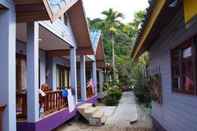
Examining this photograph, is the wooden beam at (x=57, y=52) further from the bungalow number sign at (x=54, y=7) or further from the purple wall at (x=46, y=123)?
the bungalow number sign at (x=54, y=7)

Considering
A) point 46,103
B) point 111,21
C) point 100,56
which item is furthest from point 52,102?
point 111,21

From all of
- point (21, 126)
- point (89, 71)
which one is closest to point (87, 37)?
point (21, 126)

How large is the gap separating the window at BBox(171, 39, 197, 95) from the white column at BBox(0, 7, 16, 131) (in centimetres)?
352

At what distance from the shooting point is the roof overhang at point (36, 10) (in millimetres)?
7133

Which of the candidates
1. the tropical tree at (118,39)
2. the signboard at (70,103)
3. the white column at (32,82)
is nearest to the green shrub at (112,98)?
the signboard at (70,103)

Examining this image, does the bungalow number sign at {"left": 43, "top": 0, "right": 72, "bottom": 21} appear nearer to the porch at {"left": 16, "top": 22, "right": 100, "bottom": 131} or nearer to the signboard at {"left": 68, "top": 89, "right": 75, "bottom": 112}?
the porch at {"left": 16, "top": 22, "right": 100, "bottom": 131}

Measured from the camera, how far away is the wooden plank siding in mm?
6052

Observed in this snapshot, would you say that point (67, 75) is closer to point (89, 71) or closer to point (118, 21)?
point (89, 71)

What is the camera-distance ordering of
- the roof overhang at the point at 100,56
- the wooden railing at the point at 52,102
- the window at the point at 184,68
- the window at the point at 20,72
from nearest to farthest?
the window at the point at 184,68
the wooden railing at the point at 52,102
the window at the point at 20,72
the roof overhang at the point at 100,56

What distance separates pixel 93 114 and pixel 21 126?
6.26 metres

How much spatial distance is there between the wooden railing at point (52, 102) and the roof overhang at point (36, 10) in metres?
3.25

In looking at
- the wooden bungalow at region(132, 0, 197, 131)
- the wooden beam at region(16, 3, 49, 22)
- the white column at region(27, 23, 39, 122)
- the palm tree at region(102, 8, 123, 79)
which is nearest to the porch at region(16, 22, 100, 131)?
the white column at region(27, 23, 39, 122)

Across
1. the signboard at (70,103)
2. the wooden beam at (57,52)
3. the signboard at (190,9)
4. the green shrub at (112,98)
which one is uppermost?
the wooden beam at (57,52)

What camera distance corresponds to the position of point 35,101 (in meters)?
8.46
